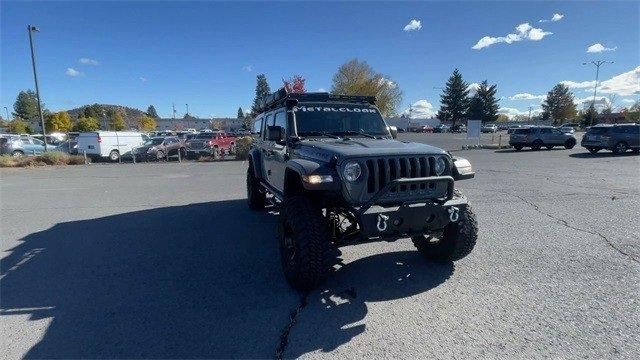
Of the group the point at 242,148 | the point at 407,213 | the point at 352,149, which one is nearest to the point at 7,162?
the point at 242,148

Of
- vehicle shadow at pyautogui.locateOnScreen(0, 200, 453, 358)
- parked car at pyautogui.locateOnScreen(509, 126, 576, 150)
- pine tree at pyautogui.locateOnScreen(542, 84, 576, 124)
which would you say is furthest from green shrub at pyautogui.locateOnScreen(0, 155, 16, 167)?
pine tree at pyautogui.locateOnScreen(542, 84, 576, 124)

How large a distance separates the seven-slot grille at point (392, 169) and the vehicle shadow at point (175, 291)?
1166 millimetres

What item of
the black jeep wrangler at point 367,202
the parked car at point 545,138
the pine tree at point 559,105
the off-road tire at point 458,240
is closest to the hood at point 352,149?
the black jeep wrangler at point 367,202

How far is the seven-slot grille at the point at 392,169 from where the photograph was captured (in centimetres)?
341

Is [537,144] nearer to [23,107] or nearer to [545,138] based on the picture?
[545,138]

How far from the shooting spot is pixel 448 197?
3660 millimetres

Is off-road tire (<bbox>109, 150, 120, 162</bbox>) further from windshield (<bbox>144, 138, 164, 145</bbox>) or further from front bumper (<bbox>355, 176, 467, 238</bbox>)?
front bumper (<bbox>355, 176, 467, 238</bbox>)

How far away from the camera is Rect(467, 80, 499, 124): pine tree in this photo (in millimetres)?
73438

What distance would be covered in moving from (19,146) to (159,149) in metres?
8.57

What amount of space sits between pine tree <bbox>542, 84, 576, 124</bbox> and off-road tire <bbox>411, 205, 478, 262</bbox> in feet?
316

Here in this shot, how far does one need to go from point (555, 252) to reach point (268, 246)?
390 centimetres

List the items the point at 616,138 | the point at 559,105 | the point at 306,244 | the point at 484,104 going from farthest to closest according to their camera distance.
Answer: the point at 559,105 < the point at 484,104 < the point at 616,138 < the point at 306,244

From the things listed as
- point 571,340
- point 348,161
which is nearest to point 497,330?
point 571,340

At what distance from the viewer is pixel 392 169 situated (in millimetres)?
3480
